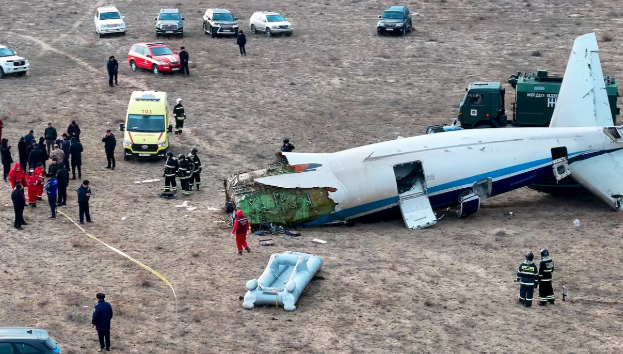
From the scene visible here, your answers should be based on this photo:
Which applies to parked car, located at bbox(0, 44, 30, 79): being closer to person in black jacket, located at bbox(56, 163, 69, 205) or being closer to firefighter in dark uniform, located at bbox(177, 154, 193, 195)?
person in black jacket, located at bbox(56, 163, 69, 205)

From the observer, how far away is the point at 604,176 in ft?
110

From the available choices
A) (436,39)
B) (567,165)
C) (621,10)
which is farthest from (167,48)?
(621,10)

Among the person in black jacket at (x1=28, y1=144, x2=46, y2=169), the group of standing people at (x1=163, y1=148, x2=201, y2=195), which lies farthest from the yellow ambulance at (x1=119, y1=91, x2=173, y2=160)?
the person in black jacket at (x1=28, y1=144, x2=46, y2=169)

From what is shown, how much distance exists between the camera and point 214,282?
2678 centimetres

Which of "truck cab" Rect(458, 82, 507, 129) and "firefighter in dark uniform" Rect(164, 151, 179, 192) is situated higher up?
"truck cab" Rect(458, 82, 507, 129)

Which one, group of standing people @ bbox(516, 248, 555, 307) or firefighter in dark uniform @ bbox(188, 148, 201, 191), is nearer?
group of standing people @ bbox(516, 248, 555, 307)

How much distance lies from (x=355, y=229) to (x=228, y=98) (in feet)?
60.1

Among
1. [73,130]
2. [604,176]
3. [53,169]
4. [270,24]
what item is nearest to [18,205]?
[53,169]

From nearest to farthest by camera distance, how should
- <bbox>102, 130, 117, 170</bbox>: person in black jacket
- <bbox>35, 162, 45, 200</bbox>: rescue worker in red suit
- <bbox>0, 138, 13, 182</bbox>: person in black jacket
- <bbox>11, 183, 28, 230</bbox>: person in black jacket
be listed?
<bbox>11, 183, 28, 230</bbox>: person in black jacket → <bbox>35, 162, 45, 200</bbox>: rescue worker in red suit → <bbox>0, 138, 13, 182</bbox>: person in black jacket → <bbox>102, 130, 117, 170</bbox>: person in black jacket

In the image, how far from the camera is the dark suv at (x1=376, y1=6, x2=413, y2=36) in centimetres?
5866

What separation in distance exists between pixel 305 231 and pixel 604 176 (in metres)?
10.4

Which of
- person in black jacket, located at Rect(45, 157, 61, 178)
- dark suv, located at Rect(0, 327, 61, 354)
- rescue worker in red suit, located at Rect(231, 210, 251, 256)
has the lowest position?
person in black jacket, located at Rect(45, 157, 61, 178)

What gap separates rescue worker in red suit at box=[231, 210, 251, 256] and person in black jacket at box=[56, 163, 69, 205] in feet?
25.5

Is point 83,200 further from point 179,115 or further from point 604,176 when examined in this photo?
point 604,176
